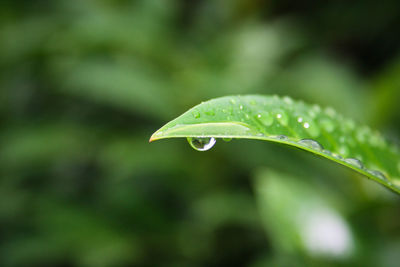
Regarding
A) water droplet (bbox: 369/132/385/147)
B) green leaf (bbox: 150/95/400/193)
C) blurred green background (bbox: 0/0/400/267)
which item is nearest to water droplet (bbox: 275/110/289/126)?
green leaf (bbox: 150/95/400/193)

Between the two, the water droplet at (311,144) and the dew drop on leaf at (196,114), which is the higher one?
the dew drop on leaf at (196,114)

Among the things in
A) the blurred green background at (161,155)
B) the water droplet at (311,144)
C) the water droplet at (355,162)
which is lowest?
the water droplet at (355,162)

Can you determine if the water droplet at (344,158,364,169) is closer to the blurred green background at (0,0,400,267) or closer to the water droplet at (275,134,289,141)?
the water droplet at (275,134,289,141)

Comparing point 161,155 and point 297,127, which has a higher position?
point 161,155

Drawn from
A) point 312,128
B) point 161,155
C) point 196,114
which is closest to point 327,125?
point 312,128

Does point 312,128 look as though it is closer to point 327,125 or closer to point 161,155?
point 327,125

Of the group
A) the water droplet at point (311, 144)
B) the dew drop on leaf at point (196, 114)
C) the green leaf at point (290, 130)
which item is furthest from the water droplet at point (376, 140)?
the dew drop on leaf at point (196, 114)

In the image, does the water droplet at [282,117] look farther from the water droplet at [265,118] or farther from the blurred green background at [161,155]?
the blurred green background at [161,155]

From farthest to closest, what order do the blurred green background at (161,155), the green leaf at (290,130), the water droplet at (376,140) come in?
1. the blurred green background at (161,155)
2. the water droplet at (376,140)
3. the green leaf at (290,130)
